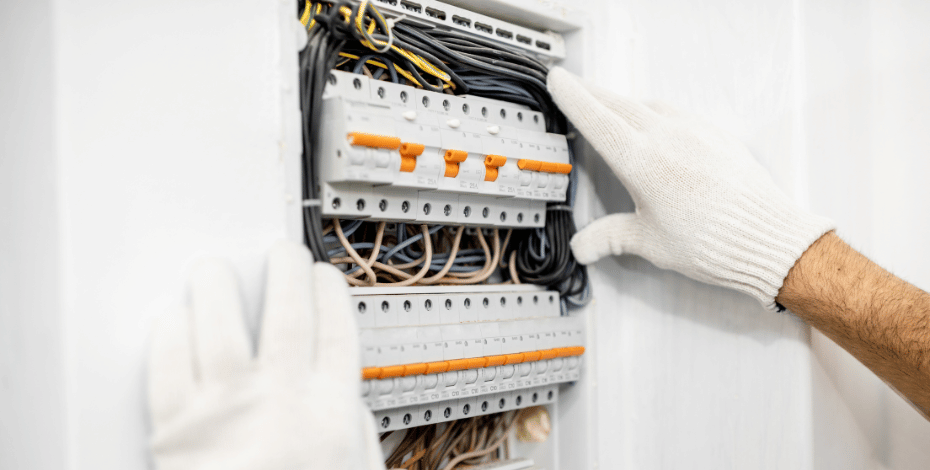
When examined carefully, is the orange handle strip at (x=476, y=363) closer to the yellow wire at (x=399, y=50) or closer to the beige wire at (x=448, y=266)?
the beige wire at (x=448, y=266)

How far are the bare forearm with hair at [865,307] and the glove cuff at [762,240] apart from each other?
22mm

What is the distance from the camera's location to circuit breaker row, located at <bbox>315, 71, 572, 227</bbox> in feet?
2.59

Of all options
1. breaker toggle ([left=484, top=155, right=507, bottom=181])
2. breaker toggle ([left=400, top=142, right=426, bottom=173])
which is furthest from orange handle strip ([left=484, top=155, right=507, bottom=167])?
breaker toggle ([left=400, top=142, right=426, bottom=173])

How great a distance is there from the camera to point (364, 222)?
95 centimetres

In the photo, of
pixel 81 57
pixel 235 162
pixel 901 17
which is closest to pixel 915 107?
pixel 901 17

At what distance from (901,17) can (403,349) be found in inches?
50.9

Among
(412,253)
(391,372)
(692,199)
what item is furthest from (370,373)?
(692,199)

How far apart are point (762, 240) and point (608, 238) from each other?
242mm

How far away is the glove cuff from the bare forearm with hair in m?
0.02

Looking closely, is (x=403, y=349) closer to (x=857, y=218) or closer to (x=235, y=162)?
(x=235, y=162)

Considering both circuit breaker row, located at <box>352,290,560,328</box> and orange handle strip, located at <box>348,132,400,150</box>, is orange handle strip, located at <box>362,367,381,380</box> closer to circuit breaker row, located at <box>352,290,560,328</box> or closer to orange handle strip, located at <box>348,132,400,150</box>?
circuit breaker row, located at <box>352,290,560,328</box>

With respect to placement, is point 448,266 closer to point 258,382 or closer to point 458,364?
point 458,364

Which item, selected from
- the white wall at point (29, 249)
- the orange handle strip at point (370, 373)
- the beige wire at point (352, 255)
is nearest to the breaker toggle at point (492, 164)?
the beige wire at point (352, 255)

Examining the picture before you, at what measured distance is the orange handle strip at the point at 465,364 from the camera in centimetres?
81
